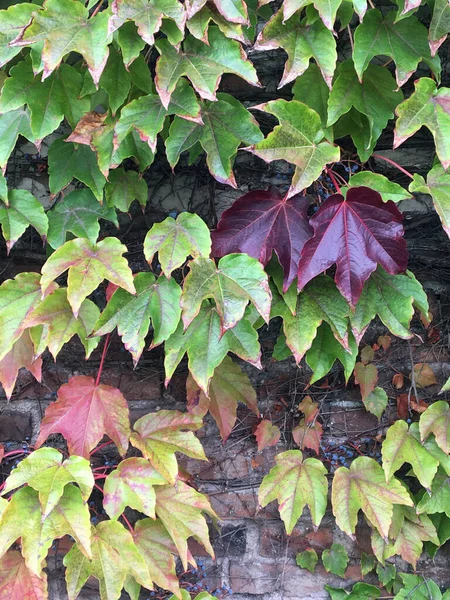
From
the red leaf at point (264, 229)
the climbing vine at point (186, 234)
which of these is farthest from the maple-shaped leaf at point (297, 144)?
the red leaf at point (264, 229)

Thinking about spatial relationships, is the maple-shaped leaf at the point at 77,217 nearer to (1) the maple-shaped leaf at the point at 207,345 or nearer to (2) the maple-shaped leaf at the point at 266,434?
(1) the maple-shaped leaf at the point at 207,345

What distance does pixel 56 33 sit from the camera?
3.36 ft

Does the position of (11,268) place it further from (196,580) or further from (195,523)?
(196,580)

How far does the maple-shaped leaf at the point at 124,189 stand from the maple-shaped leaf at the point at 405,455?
85 cm

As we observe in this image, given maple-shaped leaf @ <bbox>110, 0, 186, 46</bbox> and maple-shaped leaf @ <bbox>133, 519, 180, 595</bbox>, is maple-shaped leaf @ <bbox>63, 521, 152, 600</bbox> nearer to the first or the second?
maple-shaped leaf @ <bbox>133, 519, 180, 595</bbox>

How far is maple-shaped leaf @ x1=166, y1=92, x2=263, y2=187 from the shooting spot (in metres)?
1.13

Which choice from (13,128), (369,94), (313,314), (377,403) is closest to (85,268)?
(13,128)

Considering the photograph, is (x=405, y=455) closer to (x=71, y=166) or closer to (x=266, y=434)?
(x=266, y=434)

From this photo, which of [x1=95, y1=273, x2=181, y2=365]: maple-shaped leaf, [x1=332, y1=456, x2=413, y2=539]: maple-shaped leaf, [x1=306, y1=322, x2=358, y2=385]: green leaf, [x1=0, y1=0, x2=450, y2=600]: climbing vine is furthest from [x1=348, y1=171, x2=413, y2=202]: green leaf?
[x1=332, y1=456, x2=413, y2=539]: maple-shaped leaf

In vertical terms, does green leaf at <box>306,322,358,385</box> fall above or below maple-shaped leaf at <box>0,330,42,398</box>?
below

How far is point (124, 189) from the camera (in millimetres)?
1315

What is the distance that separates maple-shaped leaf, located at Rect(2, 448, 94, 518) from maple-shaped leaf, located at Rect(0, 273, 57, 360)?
232 mm

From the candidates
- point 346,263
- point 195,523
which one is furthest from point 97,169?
point 195,523

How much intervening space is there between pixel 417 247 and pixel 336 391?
1.47ft
